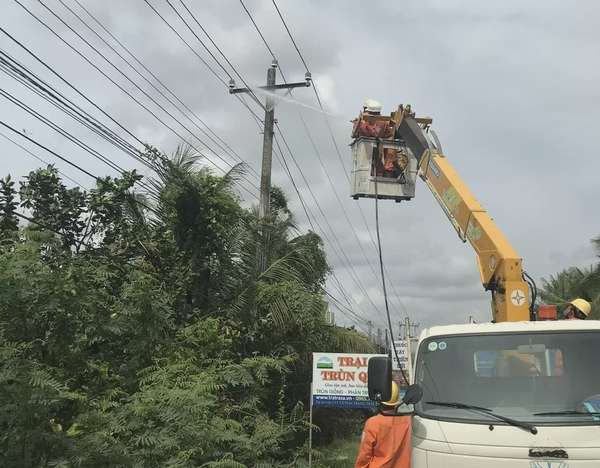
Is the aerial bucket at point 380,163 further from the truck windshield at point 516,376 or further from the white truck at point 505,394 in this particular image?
the truck windshield at point 516,376

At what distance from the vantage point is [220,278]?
12.0 metres

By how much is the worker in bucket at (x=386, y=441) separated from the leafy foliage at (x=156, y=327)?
6.46ft

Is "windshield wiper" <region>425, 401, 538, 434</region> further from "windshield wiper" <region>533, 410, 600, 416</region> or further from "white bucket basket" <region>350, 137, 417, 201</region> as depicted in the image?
"white bucket basket" <region>350, 137, 417, 201</region>

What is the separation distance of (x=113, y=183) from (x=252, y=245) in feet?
10.1

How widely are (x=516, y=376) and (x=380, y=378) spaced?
1.06m

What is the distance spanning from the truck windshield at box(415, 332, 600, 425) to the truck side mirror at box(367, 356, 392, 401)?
27 cm

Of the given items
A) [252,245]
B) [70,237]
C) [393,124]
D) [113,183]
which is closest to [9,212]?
[70,237]

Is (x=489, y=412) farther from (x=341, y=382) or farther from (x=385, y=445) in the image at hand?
(x=341, y=382)

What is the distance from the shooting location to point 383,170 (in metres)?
10.7

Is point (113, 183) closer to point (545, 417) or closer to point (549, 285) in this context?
point (545, 417)

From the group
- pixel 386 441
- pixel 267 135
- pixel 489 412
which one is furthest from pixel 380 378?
pixel 267 135

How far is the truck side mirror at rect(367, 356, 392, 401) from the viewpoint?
4986mm

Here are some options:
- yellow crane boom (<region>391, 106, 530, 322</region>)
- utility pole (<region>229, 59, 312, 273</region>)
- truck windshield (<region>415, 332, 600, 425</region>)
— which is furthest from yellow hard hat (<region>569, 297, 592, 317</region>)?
utility pole (<region>229, 59, 312, 273</region>)

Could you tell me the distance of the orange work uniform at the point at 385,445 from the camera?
532cm
